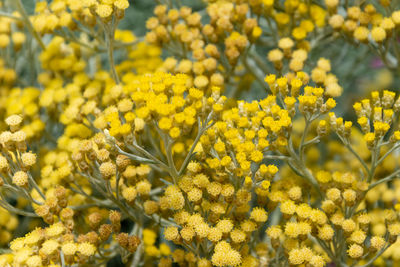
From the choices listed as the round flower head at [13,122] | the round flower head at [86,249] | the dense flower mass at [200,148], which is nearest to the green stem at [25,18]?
the dense flower mass at [200,148]

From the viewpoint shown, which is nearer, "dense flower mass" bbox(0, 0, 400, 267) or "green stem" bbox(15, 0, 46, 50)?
"dense flower mass" bbox(0, 0, 400, 267)

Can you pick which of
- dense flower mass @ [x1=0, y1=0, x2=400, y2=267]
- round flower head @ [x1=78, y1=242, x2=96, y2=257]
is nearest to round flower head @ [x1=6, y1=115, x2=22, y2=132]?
dense flower mass @ [x1=0, y1=0, x2=400, y2=267]

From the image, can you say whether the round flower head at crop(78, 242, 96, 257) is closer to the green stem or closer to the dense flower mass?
the dense flower mass

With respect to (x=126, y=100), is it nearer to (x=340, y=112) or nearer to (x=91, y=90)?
(x=91, y=90)

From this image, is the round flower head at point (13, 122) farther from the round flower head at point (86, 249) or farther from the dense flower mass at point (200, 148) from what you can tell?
the round flower head at point (86, 249)

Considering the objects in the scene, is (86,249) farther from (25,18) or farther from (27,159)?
(25,18)

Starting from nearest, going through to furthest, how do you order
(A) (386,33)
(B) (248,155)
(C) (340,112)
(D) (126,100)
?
(B) (248,155)
(D) (126,100)
(A) (386,33)
(C) (340,112)

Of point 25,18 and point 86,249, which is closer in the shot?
point 86,249

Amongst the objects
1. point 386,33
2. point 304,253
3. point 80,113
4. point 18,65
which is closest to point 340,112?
point 386,33

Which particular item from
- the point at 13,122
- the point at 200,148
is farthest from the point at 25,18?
the point at 200,148
